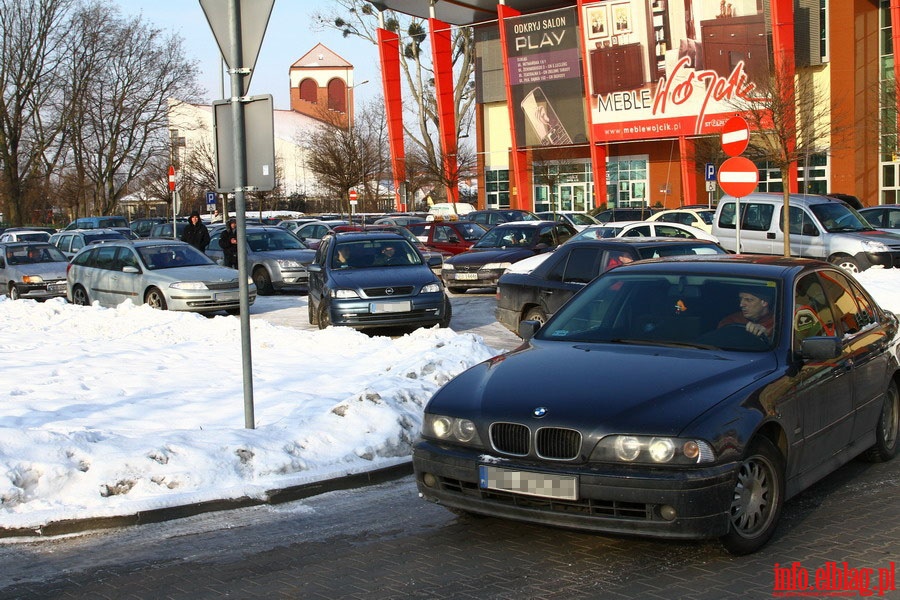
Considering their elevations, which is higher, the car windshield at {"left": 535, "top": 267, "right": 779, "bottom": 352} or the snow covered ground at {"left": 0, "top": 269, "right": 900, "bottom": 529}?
the car windshield at {"left": 535, "top": 267, "right": 779, "bottom": 352}

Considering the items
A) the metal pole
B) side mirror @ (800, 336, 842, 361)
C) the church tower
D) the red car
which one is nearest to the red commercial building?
the red car

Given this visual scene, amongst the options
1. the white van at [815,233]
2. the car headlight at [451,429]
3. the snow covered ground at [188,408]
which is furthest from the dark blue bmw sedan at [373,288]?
the car headlight at [451,429]

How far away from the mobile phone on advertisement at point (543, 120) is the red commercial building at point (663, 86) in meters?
0.06

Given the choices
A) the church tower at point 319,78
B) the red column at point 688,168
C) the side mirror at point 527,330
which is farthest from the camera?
the church tower at point 319,78

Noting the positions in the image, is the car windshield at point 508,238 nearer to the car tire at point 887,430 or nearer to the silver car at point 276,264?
the silver car at point 276,264

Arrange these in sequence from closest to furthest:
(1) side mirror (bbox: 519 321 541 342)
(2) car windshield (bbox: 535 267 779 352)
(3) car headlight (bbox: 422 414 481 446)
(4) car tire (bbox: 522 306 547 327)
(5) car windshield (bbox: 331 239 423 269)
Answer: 1. (3) car headlight (bbox: 422 414 481 446)
2. (2) car windshield (bbox: 535 267 779 352)
3. (1) side mirror (bbox: 519 321 541 342)
4. (4) car tire (bbox: 522 306 547 327)
5. (5) car windshield (bbox: 331 239 423 269)

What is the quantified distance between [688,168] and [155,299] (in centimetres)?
3711

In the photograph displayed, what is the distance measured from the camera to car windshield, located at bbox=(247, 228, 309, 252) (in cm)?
2500

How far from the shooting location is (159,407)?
949cm

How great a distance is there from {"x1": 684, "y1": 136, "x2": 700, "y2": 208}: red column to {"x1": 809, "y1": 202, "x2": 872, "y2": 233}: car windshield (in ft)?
96.4

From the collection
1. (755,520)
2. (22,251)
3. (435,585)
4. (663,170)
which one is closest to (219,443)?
(435,585)

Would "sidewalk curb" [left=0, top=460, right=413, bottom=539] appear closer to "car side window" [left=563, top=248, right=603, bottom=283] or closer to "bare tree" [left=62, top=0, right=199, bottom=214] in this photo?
"car side window" [left=563, top=248, right=603, bottom=283]

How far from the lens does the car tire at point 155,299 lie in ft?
62.8

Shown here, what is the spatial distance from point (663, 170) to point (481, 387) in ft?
176
